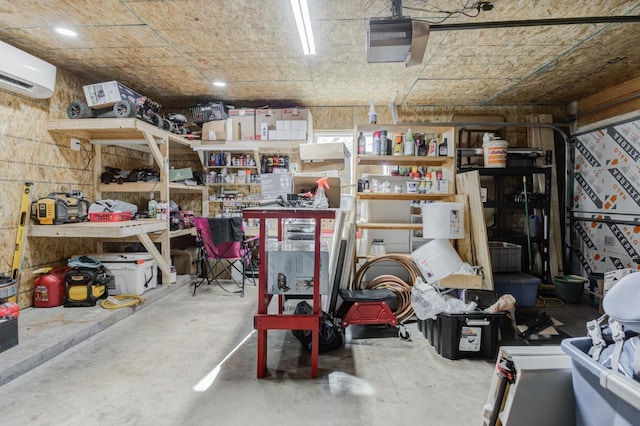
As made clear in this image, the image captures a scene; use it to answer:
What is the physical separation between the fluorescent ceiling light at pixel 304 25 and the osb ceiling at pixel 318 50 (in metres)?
0.06

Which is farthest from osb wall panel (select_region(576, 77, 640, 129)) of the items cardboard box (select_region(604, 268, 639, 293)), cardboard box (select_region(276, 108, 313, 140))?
cardboard box (select_region(276, 108, 313, 140))

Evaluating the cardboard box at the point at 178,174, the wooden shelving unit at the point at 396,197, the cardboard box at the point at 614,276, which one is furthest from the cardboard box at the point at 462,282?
the cardboard box at the point at 178,174

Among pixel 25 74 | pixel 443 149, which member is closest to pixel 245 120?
pixel 25 74

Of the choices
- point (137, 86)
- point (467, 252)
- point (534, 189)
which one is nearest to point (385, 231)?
point (467, 252)

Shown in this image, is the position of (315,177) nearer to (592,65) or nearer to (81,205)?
(81,205)

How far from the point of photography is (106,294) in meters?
3.69

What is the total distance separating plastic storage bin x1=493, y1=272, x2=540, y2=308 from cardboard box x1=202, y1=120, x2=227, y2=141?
13.2ft

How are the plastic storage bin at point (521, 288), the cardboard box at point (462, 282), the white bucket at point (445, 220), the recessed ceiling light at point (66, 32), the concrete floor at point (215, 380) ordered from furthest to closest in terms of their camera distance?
the plastic storage bin at point (521, 288), the white bucket at point (445, 220), the cardboard box at point (462, 282), the recessed ceiling light at point (66, 32), the concrete floor at point (215, 380)

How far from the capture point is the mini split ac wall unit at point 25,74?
114 inches

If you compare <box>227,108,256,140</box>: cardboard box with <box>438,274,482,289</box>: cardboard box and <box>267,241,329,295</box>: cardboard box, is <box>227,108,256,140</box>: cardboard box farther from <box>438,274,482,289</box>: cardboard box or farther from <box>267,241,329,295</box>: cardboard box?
<box>438,274,482,289</box>: cardboard box

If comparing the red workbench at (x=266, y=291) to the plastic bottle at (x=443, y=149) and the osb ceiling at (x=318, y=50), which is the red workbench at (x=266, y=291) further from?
the plastic bottle at (x=443, y=149)

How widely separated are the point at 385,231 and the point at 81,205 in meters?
3.43

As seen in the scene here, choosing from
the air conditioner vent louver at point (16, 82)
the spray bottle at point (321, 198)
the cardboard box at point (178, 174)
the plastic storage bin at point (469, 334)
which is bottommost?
the plastic storage bin at point (469, 334)

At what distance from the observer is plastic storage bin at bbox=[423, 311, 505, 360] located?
2.56 m
